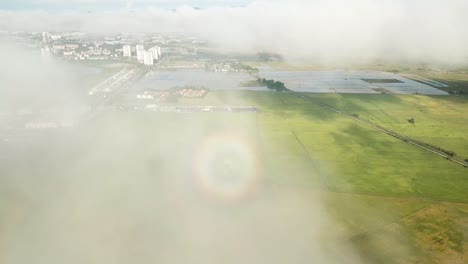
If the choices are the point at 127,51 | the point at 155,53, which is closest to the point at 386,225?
the point at 155,53

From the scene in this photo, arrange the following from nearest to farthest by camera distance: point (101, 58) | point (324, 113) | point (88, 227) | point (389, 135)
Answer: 1. point (88, 227)
2. point (389, 135)
3. point (324, 113)
4. point (101, 58)

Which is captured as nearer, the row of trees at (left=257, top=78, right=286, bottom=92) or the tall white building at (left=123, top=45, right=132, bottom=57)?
the row of trees at (left=257, top=78, right=286, bottom=92)

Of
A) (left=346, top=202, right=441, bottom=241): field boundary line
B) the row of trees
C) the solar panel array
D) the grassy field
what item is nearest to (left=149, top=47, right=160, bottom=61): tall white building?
the solar panel array

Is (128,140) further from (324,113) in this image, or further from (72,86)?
(324,113)

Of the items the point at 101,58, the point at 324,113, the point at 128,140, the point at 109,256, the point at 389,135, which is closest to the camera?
the point at 109,256

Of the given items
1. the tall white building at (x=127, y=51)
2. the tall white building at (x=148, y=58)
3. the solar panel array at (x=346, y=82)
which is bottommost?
the solar panel array at (x=346, y=82)

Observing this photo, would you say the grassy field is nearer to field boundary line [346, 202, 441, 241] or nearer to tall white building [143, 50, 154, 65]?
field boundary line [346, 202, 441, 241]

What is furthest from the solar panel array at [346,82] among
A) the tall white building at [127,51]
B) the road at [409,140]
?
the tall white building at [127,51]

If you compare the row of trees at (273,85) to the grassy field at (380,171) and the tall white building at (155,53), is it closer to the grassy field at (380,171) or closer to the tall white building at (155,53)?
the grassy field at (380,171)

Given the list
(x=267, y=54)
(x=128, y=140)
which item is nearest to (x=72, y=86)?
(x=128, y=140)
